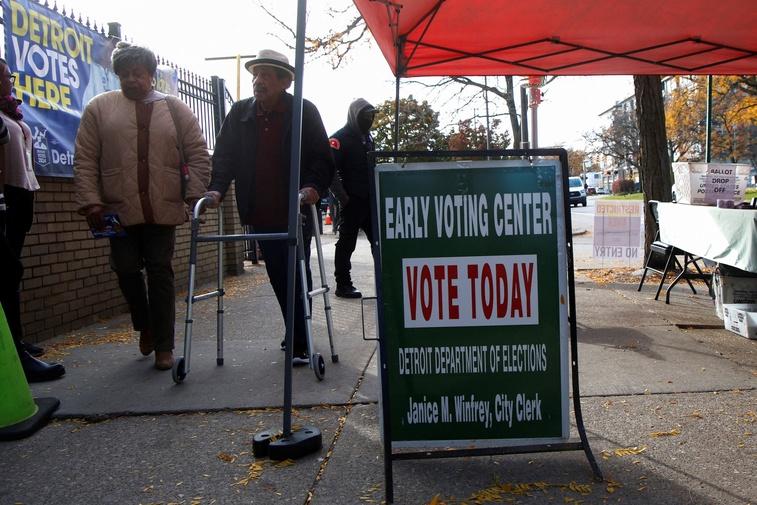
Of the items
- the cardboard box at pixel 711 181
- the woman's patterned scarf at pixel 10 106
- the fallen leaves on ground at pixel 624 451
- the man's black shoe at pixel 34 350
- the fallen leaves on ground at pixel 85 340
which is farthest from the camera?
the cardboard box at pixel 711 181

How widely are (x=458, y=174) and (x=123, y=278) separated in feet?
8.62

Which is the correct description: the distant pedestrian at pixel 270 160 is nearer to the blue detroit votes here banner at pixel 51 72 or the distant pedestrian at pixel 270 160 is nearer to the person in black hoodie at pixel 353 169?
the blue detroit votes here banner at pixel 51 72

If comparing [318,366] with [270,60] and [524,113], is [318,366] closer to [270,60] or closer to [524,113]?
[270,60]

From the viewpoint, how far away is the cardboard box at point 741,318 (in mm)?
4883

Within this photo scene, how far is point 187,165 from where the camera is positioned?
4332mm

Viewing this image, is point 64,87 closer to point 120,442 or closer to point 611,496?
point 120,442

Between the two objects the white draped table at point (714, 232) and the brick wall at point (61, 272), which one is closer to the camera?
the white draped table at point (714, 232)

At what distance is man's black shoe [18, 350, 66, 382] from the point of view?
4184 mm

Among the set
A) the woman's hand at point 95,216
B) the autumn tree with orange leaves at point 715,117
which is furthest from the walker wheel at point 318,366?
the autumn tree with orange leaves at point 715,117

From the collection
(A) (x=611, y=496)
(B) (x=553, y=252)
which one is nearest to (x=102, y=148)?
(B) (x=553, y=252)

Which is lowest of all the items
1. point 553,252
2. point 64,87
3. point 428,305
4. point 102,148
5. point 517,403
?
point 517,403

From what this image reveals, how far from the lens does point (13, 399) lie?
128 inches

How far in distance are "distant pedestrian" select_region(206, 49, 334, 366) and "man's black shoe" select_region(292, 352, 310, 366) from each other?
0.23 m

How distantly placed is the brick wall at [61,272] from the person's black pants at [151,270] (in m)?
1.30
